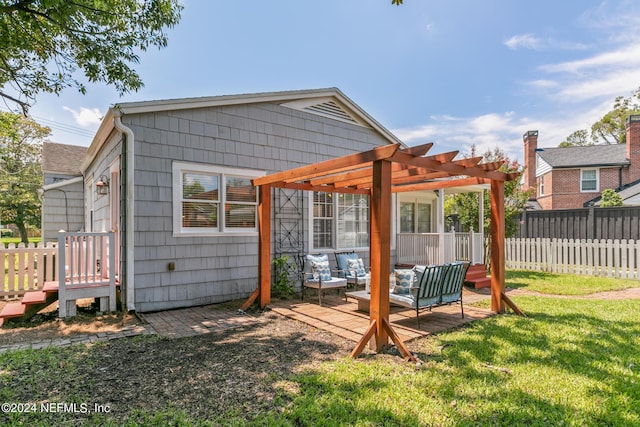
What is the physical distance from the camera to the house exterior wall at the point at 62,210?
11.7 m

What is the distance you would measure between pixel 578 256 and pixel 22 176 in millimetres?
29359

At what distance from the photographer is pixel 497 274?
601 centimetres

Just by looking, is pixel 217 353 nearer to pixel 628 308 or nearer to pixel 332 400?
pixel 332 400

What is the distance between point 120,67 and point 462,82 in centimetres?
1232

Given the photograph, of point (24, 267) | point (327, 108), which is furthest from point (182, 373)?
point (327, 108)

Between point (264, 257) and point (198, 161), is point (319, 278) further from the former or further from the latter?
point (198, 161)

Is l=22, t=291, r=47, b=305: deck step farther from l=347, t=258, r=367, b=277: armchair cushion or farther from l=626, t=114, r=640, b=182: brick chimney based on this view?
l=626, t=114, r=640, b=182: brick chimney

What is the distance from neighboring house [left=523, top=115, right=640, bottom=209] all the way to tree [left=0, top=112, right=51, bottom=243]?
2944cm

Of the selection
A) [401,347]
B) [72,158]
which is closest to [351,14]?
[401,347]

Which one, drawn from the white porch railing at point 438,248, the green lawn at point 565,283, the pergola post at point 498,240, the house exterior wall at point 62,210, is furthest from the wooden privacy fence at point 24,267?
the green lawn at point 565,283

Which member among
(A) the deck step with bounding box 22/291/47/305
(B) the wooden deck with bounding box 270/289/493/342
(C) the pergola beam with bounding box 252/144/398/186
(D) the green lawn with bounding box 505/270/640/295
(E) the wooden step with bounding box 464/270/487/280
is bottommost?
(D) the green lawn with bounding box 505/270/640/295

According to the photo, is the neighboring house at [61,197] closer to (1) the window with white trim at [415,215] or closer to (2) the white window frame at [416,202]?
(2) the white window frame at [416,202]

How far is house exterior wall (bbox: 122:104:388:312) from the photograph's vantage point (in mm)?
6156

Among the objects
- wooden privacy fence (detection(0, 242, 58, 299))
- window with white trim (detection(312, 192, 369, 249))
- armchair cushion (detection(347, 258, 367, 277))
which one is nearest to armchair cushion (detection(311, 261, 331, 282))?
armchair cushion (detection(347, 258, 367, 277))
